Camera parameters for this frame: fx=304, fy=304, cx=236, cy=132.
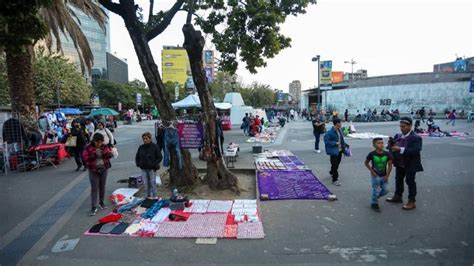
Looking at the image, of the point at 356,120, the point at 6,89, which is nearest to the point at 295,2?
the point at 356,120

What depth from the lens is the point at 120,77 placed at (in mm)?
100125

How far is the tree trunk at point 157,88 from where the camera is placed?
7.45m

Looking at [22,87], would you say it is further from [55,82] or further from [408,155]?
[55,82]

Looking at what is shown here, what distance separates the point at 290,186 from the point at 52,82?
36.5 metres

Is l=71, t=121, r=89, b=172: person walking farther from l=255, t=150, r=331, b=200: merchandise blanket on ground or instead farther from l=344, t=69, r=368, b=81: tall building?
l=344, t=69, r=368, b=81: tall building

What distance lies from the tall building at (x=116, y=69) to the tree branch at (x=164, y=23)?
87.9 m

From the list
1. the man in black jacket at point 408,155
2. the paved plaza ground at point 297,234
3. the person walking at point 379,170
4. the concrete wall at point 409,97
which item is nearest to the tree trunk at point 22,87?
the paved plaza ground at point 297,234

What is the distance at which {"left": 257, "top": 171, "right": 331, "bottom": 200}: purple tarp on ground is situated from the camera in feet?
22.4

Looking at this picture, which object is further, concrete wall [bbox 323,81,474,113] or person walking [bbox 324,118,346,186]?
concrete wall [bbox 323,81,474,113]

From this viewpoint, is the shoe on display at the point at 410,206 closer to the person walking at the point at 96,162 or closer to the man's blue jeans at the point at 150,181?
the man's blue jeans at the point at 150,181

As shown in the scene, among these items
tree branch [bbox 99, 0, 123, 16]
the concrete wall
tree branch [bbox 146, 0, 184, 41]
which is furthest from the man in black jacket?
the concrete wall

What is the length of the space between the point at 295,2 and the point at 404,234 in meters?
6.65

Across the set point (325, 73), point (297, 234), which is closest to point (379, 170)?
point (297, 234)

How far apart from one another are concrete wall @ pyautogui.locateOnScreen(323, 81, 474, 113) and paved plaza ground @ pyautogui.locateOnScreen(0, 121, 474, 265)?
115 ft
